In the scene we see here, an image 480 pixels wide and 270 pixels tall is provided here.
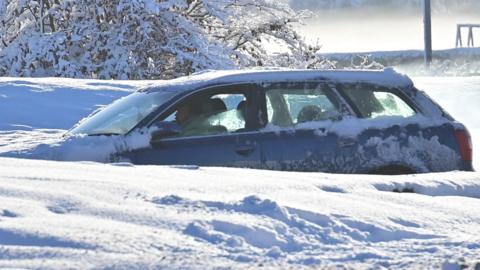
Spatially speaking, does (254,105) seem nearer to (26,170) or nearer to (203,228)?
(26,170)

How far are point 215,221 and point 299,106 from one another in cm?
346

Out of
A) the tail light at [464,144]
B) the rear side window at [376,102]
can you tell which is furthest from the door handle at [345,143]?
the tail light at [464,144]

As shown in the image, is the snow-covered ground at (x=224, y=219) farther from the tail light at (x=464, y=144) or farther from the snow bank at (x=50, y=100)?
the snow bank at (x=50, y=100)

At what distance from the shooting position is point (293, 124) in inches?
329

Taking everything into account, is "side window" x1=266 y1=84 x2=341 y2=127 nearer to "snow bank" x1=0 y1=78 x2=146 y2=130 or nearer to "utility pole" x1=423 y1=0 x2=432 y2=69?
"snow bank" x1=0 y1=78 x2=146 y2=130

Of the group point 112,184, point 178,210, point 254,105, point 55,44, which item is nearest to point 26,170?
point 112,184

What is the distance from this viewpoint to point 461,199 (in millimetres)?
6676

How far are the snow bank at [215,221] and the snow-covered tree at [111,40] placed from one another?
49.4 ft

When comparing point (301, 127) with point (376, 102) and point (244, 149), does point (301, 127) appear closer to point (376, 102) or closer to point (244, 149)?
point (244, 149)

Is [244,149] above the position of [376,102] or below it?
below

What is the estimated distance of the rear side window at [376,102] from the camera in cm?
855

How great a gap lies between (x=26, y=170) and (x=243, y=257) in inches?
80.4

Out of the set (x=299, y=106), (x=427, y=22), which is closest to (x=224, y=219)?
(x=299, y=106)

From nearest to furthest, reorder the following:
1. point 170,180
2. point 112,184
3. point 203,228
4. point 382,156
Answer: point 203,228
point 112,184
point 170,180
point 382,156
